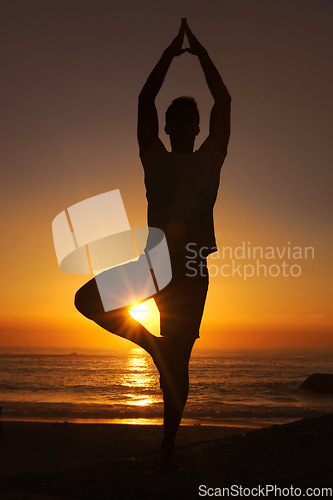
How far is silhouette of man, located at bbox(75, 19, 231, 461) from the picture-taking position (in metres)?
2.79

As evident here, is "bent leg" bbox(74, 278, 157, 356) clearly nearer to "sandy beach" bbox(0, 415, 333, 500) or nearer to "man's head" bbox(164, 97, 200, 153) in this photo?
"sandy beach" bbox(0, 415, 333, 500)

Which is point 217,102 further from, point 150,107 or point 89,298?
point 89,298

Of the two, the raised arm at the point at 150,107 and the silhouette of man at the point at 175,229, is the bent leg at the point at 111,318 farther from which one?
the raised arm at the point at 150,107

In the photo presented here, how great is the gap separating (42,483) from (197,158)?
2.33m

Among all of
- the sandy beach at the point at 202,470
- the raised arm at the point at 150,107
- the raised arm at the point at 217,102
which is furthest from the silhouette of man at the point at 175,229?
the sandy beach at the point at 202,470

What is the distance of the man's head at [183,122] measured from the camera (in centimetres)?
293

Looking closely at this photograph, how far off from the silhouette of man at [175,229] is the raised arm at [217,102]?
101 millimetres

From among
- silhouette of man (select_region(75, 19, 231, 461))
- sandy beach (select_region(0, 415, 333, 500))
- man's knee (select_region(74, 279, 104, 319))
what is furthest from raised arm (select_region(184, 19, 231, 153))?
sandy beach (select_region(0, 415, 333, 500))

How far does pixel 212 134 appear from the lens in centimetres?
297

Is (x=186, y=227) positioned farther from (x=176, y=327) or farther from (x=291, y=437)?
(x=291, y=437)

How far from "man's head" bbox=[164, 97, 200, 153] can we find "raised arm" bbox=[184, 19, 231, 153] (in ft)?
0.39

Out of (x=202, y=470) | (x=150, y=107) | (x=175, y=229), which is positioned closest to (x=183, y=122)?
(x=150, y=107)

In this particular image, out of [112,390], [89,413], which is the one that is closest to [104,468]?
[89,413]

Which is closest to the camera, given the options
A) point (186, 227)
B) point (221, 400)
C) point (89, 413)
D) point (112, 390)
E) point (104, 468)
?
point (186, 227)
